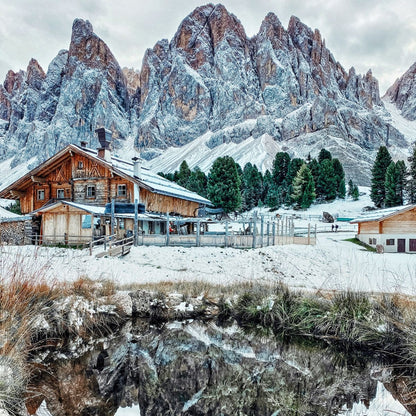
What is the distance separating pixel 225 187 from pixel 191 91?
13831 cm

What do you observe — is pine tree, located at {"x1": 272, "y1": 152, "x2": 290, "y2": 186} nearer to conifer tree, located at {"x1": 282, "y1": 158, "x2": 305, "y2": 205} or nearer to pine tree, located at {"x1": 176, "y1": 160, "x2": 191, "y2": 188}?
conifer tree, located at {"x1": 282, "y1": 158, "x2": 305, "y2": 205}

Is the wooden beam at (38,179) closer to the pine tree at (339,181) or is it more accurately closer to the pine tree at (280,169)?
the pine tree at (280,169)

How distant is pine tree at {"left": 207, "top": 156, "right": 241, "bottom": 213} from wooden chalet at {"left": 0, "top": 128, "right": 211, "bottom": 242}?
908 inches

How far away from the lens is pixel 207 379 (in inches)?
238

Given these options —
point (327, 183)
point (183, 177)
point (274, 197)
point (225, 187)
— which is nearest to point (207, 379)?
point (225, 187)

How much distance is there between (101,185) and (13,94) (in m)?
215

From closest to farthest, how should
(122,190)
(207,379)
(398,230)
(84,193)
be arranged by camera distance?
(207,379) < (122,190) < (84,193) < (398,230)

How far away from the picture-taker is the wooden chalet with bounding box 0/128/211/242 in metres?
21.9

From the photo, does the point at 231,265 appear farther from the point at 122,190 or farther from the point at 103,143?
the point at 103,143

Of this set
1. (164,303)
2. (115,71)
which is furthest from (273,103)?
(164,303)

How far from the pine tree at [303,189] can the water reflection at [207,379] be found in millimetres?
55541

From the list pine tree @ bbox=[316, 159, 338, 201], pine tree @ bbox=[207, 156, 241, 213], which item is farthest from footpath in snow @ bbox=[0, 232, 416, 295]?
pine tree @ bbox=[316, 159, 338, 201]

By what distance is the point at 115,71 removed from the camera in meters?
186

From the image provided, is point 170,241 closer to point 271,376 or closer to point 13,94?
point 271,376
